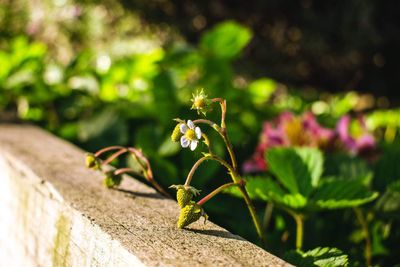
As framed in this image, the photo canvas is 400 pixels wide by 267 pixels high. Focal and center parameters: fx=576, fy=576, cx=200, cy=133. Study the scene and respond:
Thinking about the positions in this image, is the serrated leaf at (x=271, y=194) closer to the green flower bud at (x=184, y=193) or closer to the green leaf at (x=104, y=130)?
the green flower bud at (x=184, y=193)

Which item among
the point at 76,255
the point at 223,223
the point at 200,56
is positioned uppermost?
the point at 200,56

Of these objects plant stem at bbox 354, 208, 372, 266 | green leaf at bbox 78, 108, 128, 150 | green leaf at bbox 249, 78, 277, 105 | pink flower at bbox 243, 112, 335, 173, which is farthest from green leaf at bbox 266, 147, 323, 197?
green leaf at bbox 249, 78, 277, 105

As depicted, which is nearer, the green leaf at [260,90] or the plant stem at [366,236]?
the plant stem at [366,236]

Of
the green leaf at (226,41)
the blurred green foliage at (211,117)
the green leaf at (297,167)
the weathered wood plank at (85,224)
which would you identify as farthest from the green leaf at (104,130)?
the green leaf at (297,167)

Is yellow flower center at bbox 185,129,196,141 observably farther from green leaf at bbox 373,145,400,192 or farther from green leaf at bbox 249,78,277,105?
green leaf at bbox 249,78,277,105

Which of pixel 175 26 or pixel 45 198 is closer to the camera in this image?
pixel 45 198

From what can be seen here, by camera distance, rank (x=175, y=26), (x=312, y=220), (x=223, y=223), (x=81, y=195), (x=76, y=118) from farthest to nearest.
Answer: (x=175, y=26)
(x=76, y=118)
(x=223, y=223)
(x=312, y=220)
(x=81, y=195)

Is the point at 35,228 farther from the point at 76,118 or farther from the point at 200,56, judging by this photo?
the point at 76,118

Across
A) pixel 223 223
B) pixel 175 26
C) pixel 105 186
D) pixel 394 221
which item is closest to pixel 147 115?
pixel 223 223

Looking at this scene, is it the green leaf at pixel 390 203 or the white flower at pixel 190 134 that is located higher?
the white flower at pixel 190 134
